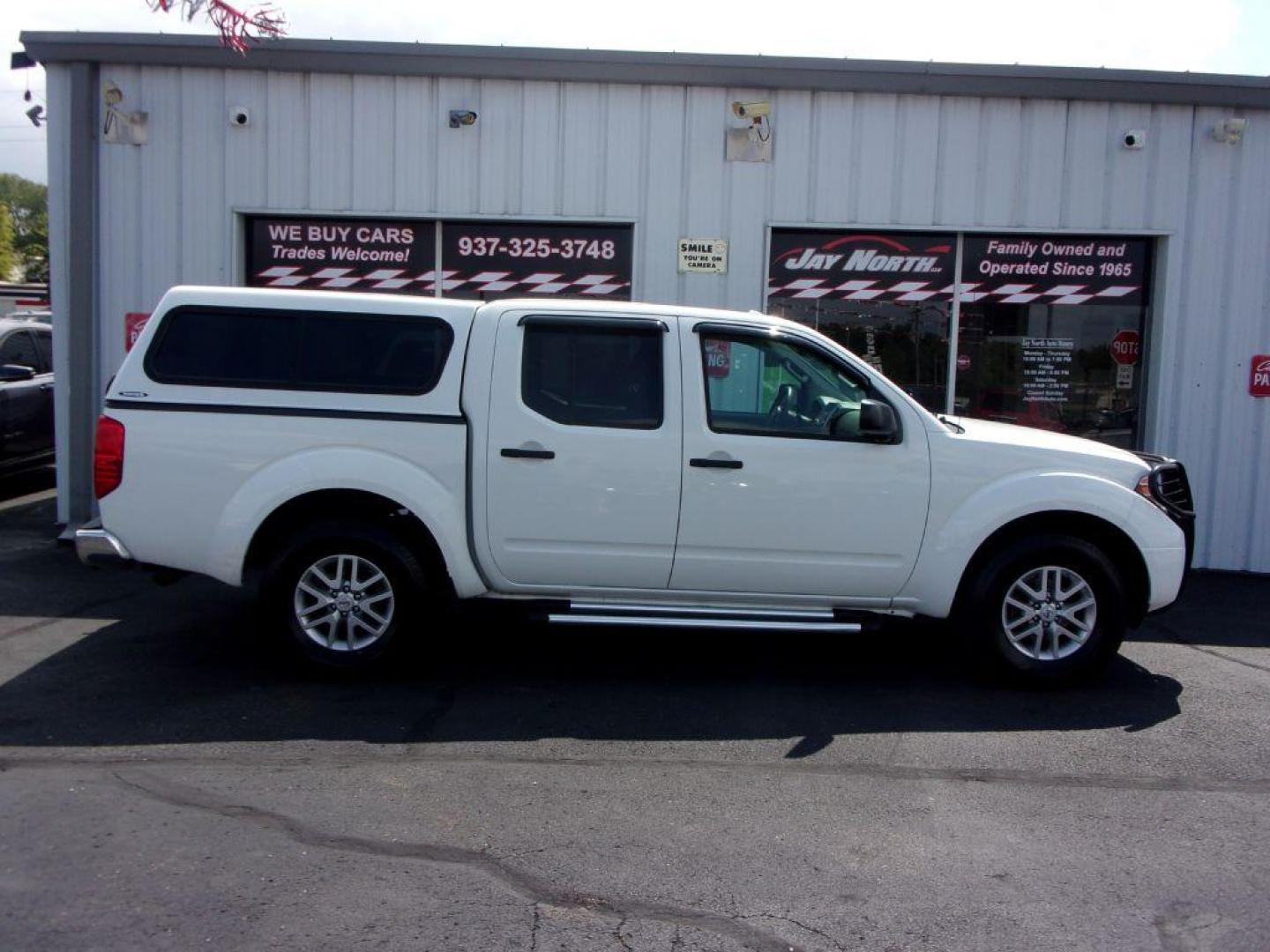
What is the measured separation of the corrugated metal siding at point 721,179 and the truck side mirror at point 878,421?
13.4 feet

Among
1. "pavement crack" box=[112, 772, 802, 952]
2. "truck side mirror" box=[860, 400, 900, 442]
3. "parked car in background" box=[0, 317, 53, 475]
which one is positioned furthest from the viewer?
"parked car in background" box=[0, 317, 53, 475]

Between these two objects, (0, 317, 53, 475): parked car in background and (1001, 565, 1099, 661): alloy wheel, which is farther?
(0, 317, 53, 475): parked car in background

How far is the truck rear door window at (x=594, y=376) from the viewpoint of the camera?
6422 millimetres

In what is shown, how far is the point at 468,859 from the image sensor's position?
172 inches

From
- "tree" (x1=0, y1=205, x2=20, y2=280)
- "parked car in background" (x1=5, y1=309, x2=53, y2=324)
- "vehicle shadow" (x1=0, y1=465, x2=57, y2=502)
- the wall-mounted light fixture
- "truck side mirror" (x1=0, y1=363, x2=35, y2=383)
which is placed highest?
"tree" (x1=0, y1=205, x2=20, y2=280)

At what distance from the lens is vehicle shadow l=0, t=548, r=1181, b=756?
5.81 meters

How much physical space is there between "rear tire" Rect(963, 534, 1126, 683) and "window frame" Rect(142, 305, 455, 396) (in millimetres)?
3158

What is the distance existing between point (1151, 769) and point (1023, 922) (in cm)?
184

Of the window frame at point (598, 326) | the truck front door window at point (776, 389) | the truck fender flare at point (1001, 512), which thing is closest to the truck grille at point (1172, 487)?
the truck fender flare at point (1001, 512)

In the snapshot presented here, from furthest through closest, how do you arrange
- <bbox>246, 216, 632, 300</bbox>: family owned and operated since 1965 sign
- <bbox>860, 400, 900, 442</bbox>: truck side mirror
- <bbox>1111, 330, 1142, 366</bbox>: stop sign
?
1. <bbox>1111, 330, 1142, 366</bbox>: stop sign
2. <bbox>246, 216, 632, 300</bbox>: family owned and operated since 1965 sign
3. <bbox>860, 400, 900, 442</bbox>: truck side mirror

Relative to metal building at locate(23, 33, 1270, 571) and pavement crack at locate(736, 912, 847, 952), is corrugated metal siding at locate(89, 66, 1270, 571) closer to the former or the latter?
metal building at locate(23, 33, 1270, 571)

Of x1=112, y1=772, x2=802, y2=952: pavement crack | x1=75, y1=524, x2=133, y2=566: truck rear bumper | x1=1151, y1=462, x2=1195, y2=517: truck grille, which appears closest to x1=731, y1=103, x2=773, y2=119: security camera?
x1=1151, y1=462, x2=1195, y2=517: truck grille

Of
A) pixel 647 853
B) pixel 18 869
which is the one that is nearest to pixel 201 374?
pixel 18 869

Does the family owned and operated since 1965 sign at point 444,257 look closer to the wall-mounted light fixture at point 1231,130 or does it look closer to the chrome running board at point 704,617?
the chrome running board at point 704,617
